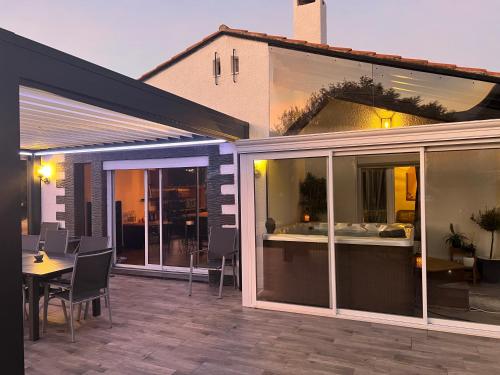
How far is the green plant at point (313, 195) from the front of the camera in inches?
190

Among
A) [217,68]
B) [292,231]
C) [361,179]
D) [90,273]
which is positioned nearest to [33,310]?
[90,273]

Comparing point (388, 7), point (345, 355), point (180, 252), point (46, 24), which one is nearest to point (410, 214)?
point (345, 355)

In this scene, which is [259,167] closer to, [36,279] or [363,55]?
[363,55]

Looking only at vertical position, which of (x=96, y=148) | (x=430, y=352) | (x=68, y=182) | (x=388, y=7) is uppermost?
(x=388, y=7)

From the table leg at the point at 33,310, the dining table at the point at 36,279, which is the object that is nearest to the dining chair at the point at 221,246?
the dining table at the point at 36,279

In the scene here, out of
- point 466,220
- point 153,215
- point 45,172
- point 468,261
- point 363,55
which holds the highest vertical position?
point 363,55

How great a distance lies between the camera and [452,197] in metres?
6.67

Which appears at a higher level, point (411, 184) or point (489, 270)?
point (411, 184)

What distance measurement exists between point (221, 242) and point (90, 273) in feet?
7.75

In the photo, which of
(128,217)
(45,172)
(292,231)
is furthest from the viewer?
(45,172)

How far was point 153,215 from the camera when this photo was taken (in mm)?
7383

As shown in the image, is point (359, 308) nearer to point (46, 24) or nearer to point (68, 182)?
point (68, 182)

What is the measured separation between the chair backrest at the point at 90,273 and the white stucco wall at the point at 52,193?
14.8 ft

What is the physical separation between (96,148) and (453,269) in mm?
6711
